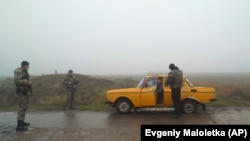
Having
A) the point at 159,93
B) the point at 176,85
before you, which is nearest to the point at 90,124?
the point at 159,93

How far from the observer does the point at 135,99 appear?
13.1 meters

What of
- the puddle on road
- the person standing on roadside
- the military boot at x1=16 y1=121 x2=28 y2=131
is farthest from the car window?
the military boot at x1=16 y1=121 x2=28 y2=131

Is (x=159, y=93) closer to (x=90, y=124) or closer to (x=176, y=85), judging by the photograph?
(x=176, y=85)

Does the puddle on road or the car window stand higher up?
the car window

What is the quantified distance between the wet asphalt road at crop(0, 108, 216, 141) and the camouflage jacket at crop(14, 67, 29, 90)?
1.44 meters

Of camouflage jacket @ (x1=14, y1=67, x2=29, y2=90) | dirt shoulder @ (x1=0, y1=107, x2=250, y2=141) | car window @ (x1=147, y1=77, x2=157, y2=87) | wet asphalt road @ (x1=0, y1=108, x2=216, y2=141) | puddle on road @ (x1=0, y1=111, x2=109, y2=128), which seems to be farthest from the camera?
car window @ (x1=147, y1=77, x2=157, y2=87)

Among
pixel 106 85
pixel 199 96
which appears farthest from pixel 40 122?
pixel 106 85

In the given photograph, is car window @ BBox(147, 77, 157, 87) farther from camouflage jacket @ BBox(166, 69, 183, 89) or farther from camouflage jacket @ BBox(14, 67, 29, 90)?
camouflage jacket @ BBox(14, 67, 29, 90)

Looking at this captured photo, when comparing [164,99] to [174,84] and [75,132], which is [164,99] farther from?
[75,132]

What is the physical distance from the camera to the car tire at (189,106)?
12.6 meters

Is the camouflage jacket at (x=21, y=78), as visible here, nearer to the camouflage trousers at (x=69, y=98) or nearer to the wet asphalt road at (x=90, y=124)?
the wet asphalt road at (x=90, y=124)

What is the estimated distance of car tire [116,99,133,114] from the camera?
518 inches

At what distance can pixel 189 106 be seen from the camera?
12602mm

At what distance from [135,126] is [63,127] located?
236 centimetres
